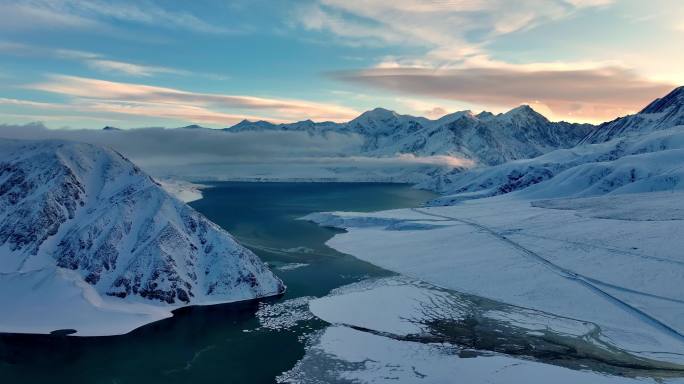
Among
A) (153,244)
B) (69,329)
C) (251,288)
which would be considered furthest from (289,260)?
(69,329)

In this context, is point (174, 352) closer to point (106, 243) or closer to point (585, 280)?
point (106, 243)

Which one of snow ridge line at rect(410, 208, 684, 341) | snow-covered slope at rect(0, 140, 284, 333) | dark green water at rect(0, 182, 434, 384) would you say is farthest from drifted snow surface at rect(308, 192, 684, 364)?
snow-covered slope at rect(0, 140, 284, 333)

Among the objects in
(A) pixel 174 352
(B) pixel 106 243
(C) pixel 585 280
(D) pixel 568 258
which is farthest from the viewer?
Answer: (D) pixel 568 258

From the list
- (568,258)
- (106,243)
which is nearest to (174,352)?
(106,243)

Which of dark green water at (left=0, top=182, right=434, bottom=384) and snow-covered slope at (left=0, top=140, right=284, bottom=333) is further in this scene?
snow-covered slope at (left=0, top=140, right=284, bottom=333)

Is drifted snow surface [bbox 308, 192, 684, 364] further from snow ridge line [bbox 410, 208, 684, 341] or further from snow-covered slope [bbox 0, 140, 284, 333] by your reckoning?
snow-covered slope [bbox 0, 140, 284, 333]

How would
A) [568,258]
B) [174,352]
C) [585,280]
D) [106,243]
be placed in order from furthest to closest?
[568,258]
[585,280]
[106,243]
[174,352]

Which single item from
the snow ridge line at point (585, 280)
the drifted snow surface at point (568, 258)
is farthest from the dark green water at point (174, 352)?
the snow ridge line at point (585, 280)

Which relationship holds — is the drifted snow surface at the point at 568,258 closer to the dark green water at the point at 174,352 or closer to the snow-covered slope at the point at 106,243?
the dark green water at the point at 174,352

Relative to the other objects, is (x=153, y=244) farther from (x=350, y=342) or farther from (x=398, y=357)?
(x=398, y=357)
